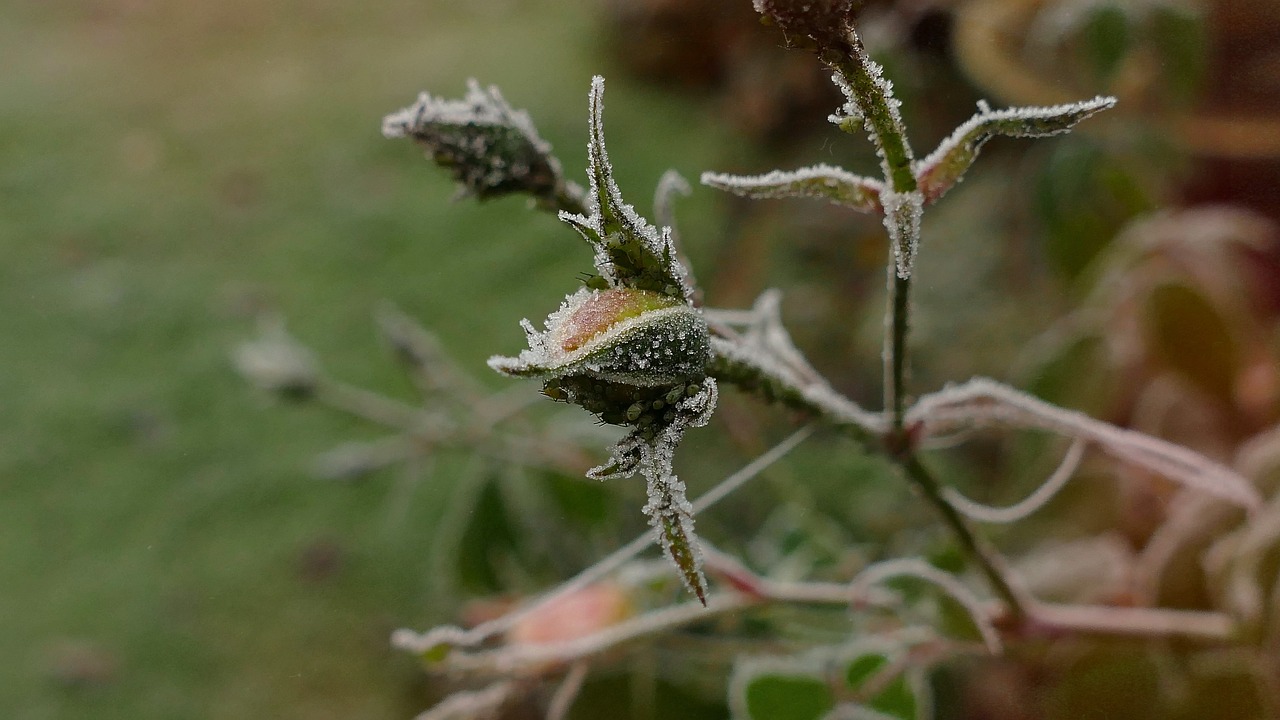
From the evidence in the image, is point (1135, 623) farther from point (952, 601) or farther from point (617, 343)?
point (617, 343)

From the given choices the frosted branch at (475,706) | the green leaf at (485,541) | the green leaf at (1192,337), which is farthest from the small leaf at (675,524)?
the green leaf at (1192,337)

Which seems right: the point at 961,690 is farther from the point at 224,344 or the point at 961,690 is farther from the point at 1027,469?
the point at 224,344

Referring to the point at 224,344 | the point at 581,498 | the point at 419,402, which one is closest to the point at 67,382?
the point at 224,344

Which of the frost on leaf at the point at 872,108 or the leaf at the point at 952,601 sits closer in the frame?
the frost on leaf at the point at 872,108

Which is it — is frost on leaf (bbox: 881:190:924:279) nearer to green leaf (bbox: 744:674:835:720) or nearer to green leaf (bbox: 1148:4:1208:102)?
green leaf (bbox: 744:674:835:720)

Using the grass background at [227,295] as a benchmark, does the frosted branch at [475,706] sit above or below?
below

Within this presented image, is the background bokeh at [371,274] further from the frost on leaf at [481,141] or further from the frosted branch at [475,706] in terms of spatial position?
the frost on leaf at [481,141]

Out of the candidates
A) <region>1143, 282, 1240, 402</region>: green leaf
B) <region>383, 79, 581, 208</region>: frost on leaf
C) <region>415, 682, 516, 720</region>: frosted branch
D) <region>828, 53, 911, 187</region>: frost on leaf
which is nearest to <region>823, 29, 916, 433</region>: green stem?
<region>828, 53, 911, 187</region>: frost on leaf

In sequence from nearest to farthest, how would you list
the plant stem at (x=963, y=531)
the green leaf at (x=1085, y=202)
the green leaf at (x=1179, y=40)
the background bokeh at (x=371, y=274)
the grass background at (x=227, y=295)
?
the plant stem at (x=963, y=531) < the green leaf at (x=1179, y=40) < the green leaf at (x=1085, y=202) < the background bokeh at (x=371, y=274) < the grass background at (x=227, y=295)
